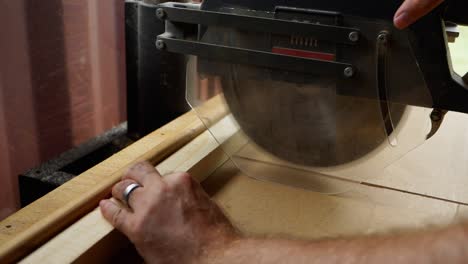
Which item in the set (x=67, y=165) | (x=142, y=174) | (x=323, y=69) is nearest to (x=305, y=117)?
(x=323, y=69)

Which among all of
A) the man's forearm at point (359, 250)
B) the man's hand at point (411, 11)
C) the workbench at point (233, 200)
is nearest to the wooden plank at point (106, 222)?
the workbench at point (233, 200)

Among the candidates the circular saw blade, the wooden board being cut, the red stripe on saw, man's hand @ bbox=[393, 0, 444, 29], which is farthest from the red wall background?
man's hand @ bbox=[393, 0, 444, 29]

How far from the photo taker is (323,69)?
94 cm

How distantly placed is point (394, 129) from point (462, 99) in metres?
0.16

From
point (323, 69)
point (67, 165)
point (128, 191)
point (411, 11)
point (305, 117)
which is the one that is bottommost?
point (67, 165)

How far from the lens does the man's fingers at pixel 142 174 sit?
0.96 m

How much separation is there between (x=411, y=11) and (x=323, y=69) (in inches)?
7.9

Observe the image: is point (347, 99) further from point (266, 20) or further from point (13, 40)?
point (13, 40)

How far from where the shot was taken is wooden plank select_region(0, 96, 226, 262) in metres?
0.79

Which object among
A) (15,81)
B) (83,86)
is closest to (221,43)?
(15,81)

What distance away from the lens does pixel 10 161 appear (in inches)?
53.5

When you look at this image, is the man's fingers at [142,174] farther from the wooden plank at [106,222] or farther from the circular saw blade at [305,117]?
the circular saw blade at [305,117]

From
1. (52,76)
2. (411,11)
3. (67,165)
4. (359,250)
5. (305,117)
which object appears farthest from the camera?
(52,76)

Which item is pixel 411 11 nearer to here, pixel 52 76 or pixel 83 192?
pixel 83 192
